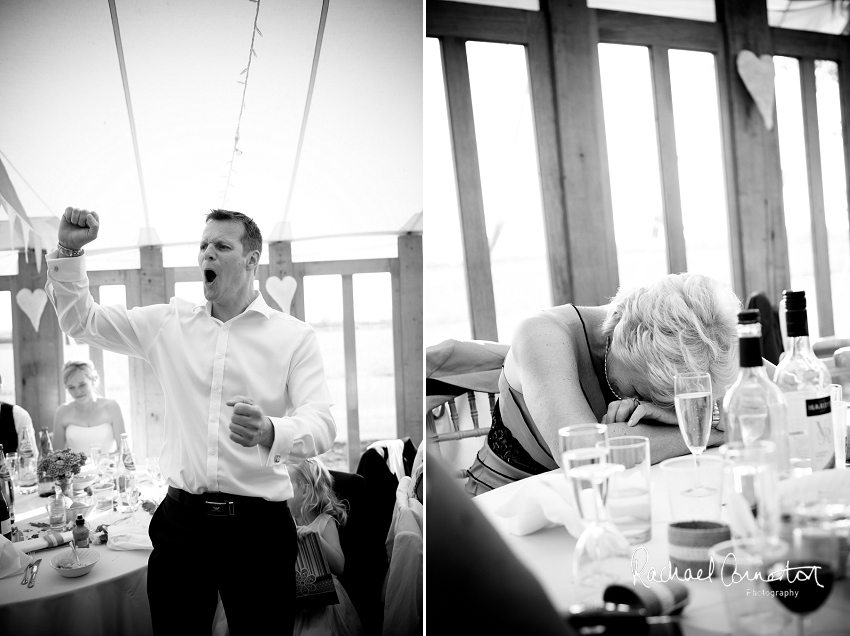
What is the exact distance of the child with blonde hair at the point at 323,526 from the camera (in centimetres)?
145

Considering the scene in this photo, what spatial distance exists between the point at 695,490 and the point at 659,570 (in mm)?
83

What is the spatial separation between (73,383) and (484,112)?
1605 millimetres

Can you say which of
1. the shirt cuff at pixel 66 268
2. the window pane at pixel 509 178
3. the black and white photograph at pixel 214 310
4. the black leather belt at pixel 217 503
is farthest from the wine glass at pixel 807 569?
the window pane at pixel 509 178

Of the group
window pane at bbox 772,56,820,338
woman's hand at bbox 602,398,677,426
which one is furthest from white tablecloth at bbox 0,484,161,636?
window pane at bbox 772,56,820,338

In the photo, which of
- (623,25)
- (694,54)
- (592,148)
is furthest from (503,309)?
(694,54)

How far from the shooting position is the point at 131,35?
135 centimetres

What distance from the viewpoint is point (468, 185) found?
188 cm

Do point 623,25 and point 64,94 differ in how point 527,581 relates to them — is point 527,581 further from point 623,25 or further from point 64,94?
point 623,25

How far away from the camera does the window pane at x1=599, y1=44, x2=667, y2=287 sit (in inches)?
94.0

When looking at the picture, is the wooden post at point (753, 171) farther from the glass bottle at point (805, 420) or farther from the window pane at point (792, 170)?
the glass bottle at point (805, 420)

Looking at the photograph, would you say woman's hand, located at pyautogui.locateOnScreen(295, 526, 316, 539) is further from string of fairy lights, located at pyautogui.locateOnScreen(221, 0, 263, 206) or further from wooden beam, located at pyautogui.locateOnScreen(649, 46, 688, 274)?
wooden beam, located at pyautogui.locateOnScreen(649, 46, 688, 274)

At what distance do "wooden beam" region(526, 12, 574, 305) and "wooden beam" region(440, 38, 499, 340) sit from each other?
0.34m

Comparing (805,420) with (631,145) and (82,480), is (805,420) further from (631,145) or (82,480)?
(631,145)

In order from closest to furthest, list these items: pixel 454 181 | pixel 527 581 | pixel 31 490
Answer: pixel 527 581
pixel 31 490
pixel 454 181
